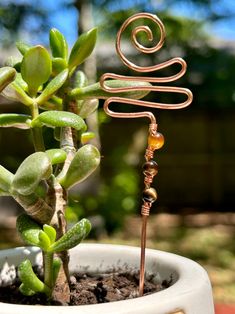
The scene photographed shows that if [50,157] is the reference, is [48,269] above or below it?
below

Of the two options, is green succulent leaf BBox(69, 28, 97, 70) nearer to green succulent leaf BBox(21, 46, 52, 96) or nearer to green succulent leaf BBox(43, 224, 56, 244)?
green succulent leaf BBox(21, 46, 52, 96)

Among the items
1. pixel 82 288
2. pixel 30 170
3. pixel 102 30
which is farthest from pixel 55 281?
pixel 102 30

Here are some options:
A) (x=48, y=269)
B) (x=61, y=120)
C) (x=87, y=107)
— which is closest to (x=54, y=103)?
(x=87, y=107)

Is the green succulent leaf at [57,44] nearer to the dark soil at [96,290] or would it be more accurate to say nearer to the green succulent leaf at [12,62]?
the green succulent leaf at [12,62]

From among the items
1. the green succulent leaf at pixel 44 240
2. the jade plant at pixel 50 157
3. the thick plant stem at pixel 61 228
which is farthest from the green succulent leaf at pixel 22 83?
the green succulent leaf at pixel 44 240

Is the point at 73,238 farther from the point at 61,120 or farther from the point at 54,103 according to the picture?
the point at 54,103

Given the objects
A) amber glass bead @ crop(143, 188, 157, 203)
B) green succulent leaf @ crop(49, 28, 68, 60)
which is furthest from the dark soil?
green succulent leaf @ crop(49, 28, 68, 60)
